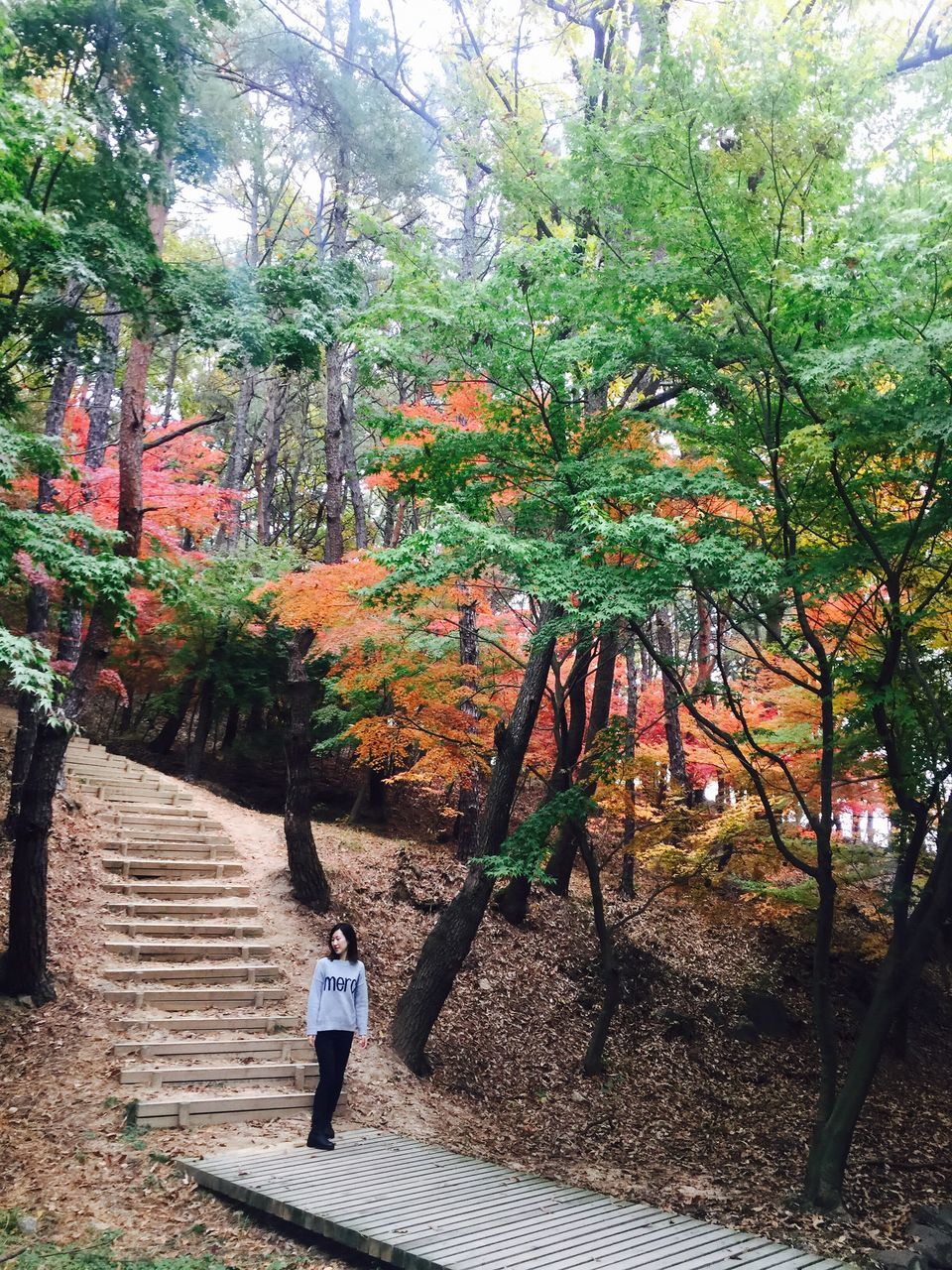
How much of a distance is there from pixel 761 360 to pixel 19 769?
380 inches

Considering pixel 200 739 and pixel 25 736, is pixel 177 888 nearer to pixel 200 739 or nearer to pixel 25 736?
pixel 25 736

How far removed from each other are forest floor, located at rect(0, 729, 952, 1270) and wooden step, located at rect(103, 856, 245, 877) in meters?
0.33

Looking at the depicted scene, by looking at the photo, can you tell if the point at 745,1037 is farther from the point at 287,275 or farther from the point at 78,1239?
the point at 287,275

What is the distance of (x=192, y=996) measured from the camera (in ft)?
25.2

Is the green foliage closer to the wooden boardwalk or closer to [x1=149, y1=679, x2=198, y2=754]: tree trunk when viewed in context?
the wooden boardwalk

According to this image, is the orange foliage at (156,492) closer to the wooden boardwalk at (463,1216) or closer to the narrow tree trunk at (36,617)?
the narrow tree trunk at (36,617)

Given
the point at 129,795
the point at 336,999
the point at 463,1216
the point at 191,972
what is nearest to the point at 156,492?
the point at 129,795

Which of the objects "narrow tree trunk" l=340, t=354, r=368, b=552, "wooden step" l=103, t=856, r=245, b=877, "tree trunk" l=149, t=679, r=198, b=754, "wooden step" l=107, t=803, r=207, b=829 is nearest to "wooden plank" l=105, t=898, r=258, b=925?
"wooden step" l=103, t=856, r=245, b=877

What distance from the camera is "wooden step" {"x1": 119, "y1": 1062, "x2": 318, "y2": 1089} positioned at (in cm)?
627

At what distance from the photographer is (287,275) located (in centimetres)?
722

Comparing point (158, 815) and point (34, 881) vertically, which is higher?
point (158, 815)

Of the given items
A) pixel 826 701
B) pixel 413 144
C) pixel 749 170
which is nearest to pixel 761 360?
pixel 749 170

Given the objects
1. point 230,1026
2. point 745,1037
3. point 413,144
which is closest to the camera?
point 230,1026

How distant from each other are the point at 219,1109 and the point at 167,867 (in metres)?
4.33
